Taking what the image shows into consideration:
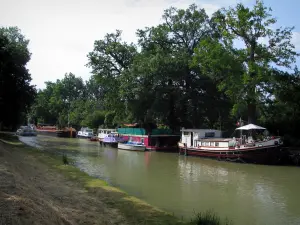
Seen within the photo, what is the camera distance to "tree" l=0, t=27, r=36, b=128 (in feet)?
120

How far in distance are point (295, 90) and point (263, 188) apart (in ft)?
67.5

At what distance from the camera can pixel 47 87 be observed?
421 feet

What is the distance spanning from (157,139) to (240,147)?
637 inches

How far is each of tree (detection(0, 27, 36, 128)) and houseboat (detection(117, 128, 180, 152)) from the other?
639 inches

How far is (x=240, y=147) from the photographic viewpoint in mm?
33656

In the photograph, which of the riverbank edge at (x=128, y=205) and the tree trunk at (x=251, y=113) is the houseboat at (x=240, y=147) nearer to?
the tree trunk at (x=251, y=113)

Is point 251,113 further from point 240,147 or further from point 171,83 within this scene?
point 171,83

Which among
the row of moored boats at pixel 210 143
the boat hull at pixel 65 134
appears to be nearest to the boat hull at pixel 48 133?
the boat hull at pixel 65 134

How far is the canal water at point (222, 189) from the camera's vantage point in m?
14.2

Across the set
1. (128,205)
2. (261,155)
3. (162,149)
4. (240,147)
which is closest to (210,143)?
(240,147)

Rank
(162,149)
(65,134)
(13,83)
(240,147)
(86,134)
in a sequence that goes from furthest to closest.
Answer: (65,134)
(86,134)
(162,149)
(13,83)
(240,147)

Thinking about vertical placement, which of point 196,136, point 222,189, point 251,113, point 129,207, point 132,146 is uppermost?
point 251,113

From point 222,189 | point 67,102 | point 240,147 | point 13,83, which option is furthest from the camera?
point 67,102

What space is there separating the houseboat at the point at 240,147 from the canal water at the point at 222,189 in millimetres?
1597
